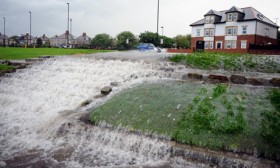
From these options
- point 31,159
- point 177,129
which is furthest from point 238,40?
point 31,159

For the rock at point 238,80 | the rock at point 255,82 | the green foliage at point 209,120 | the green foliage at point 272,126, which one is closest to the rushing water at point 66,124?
the green foliage at point 209,120

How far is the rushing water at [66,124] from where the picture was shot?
8984 millimetres

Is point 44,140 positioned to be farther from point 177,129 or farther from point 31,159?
point 177,129

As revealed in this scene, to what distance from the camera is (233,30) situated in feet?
162

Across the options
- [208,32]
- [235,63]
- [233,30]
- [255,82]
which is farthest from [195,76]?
[208,32]

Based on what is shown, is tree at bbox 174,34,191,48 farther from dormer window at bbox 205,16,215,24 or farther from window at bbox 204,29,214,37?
dormer window at bbox 205,16,215,24

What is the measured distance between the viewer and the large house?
155ft

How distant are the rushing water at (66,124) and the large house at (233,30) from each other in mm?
31093

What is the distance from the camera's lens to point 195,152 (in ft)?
27.8

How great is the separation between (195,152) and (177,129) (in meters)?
1.40

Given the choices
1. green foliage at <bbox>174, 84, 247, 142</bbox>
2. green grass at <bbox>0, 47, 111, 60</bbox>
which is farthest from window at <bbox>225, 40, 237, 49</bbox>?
green foliage at <bbox>174, 84, 247, 142</bbox>

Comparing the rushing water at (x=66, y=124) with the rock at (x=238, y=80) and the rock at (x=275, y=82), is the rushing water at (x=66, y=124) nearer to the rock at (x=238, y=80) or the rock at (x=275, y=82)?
the rock at (x=238, y=80)

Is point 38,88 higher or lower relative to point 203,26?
lower

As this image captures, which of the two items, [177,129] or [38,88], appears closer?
[177,129]
